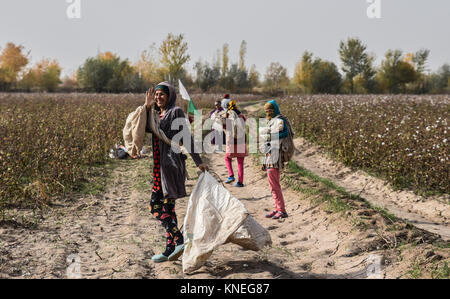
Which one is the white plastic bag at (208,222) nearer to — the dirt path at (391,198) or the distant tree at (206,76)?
the dirt path at (391,198)

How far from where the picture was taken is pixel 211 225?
399 cm

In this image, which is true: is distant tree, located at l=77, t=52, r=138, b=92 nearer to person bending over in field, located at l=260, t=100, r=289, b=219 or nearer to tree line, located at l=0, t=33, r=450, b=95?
tree line, located at l=0, t=33, r=450, b=95

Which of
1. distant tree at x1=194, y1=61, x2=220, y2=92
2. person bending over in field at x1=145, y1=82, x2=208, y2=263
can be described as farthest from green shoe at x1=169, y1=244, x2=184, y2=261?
distant tree at x1=194, y1=61, x2=220, y2=92

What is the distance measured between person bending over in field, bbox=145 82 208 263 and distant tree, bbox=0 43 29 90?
56211 mm

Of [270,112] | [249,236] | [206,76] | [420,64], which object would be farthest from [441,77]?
[249,236]

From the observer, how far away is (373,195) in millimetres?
8836

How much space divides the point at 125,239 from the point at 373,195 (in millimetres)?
5974

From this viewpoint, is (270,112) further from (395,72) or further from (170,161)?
(395,72)

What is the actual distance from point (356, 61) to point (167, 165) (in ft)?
177

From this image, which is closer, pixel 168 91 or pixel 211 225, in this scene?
pixel 211 225

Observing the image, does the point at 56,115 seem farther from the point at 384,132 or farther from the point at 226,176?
the point at 384,132

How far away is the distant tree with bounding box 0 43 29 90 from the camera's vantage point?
52.6 metres

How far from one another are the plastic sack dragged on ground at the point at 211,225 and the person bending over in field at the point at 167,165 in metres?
0.24

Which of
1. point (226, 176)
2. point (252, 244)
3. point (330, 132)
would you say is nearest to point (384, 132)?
point (330, 132)
